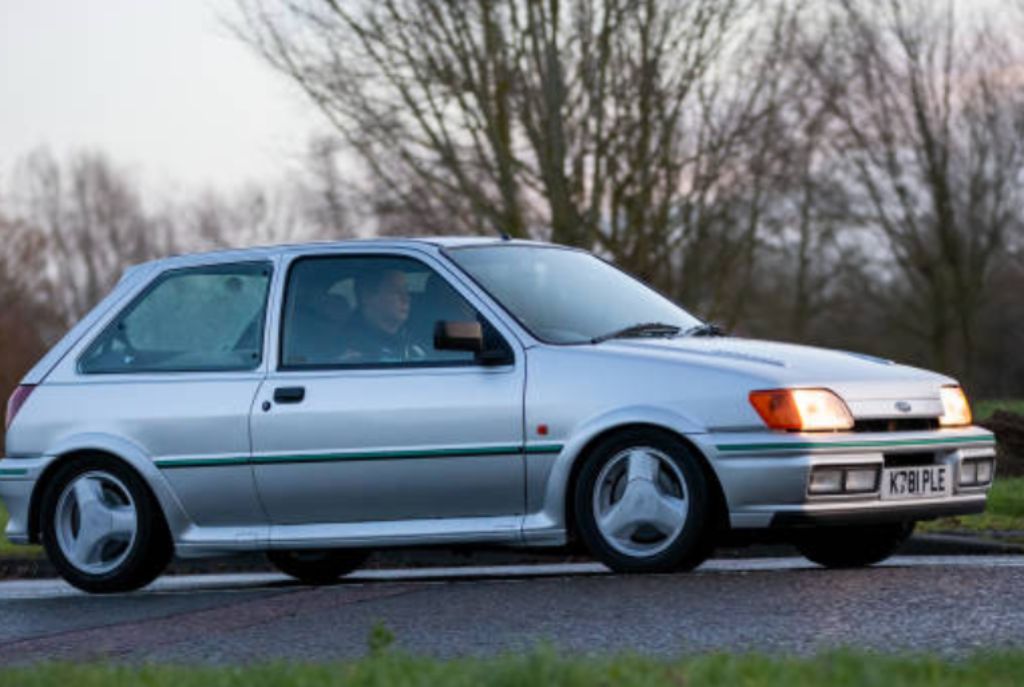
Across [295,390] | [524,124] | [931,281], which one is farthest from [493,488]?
[931,281]

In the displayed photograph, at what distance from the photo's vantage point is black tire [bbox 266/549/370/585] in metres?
10.6

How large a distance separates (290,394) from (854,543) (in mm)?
2648

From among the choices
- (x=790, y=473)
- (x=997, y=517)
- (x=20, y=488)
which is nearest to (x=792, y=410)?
(x=790, y=473)

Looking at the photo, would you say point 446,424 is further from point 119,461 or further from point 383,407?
point 119,461

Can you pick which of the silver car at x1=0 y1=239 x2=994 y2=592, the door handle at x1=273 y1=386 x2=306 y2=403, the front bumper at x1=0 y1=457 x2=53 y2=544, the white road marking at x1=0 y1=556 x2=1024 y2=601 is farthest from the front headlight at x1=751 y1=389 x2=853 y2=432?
the front bumper at x1=0 y1=457 x2=53 y2=544

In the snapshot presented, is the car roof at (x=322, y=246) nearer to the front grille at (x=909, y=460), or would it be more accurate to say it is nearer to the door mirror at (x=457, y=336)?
the door mirror at (x=457, y=336)

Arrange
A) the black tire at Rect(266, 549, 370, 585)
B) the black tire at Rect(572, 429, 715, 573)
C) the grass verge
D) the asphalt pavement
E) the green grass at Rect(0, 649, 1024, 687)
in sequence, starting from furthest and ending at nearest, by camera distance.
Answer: the grass verge → the black tire at Rect(266, 549, 370, 585) → the black tire at Rect(572, 429, 715, 573) → the asphalt pavement → the green grass at Rect(0, 649, 1024, 687)

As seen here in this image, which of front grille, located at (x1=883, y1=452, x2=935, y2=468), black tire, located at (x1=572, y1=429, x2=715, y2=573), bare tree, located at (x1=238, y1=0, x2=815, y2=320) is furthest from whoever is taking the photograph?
bare tree, located at (x1=238, y1=0, x2=815, y2=320)

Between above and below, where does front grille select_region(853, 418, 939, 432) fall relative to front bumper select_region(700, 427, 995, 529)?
above

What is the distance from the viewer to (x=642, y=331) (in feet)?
31.1

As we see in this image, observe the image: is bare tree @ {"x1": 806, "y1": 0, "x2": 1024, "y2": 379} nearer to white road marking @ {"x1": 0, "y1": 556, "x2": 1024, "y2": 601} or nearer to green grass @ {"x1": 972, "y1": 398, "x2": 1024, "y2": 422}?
green grass @ {"x1": 972, "y1": 398, "x2": 1024, "y2": 422}

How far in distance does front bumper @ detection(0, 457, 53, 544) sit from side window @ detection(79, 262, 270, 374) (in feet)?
1.77

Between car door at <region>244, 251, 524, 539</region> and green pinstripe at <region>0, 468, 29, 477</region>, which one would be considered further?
green pinstripe at <region>0, 468, 29, 477</region>

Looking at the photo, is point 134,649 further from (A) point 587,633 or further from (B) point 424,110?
(B) point 424,110
